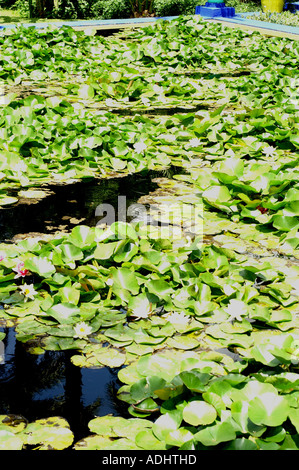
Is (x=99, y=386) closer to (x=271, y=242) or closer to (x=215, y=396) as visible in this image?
(x=215, y=396)

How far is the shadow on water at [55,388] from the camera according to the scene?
5.62 feet

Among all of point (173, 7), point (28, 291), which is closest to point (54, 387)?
point (28, 291)

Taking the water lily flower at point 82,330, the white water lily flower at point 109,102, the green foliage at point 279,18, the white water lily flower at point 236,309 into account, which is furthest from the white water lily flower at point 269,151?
the green foliage at point 279,18

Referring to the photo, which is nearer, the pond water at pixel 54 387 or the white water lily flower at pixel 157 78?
the pond water at pixel 54 387

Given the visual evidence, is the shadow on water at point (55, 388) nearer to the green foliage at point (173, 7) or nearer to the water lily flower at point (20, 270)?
the water lily flower at point (20, 270)

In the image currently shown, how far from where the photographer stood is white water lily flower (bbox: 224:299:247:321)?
209 centimetres

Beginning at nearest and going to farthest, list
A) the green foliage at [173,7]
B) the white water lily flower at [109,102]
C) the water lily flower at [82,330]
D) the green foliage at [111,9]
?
the water lily flower at [82,330], the white water lily flower at [109,102], the green foliage at [111,9], the green foliage at [173,7]

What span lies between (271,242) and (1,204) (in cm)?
138

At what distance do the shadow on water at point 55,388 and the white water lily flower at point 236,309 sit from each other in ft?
1.55

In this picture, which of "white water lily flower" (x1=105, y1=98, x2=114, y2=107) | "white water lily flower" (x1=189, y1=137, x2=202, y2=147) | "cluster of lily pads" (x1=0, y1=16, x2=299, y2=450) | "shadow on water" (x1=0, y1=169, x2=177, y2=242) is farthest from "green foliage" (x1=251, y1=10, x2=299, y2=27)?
"shadow on water" (x1=0, y1=169, x2=177, y2=242)

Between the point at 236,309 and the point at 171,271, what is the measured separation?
0.35 meters

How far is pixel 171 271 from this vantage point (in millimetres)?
2344

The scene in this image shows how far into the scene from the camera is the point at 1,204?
311 cm

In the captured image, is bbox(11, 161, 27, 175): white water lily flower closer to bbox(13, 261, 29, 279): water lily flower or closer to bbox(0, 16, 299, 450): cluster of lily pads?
bbox(0, 16, 299, 450): cluster of lily pads
